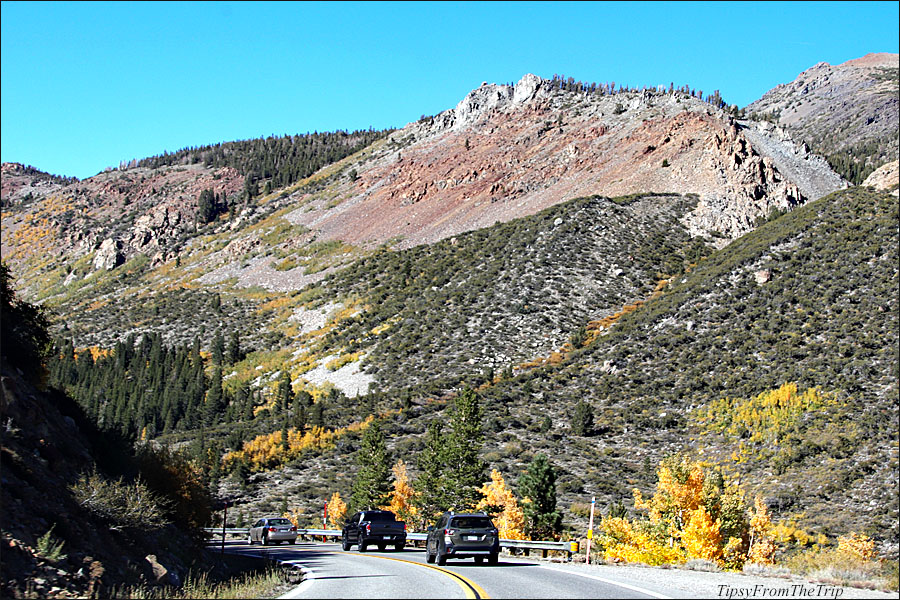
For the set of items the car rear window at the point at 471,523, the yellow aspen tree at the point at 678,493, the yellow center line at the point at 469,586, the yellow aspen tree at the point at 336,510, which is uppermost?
the yellow aspen tree at the point at 678,493

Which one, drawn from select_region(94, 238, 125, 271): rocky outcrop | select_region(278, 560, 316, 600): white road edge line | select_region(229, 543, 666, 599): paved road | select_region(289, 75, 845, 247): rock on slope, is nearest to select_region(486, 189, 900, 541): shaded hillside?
select_region(289, 75, 845, 247): rock on slope

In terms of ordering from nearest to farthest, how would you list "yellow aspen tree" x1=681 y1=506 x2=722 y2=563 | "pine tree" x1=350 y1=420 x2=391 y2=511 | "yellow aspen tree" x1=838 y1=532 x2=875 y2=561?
"yellow aspen tree" x1=681 y1=506 x2=722 y2=563 < "yellow aspen tree" x1=838 y1=532 x2=875 y2=561 < "pine tree" x1=350 y1=420 x2=391 y2=511

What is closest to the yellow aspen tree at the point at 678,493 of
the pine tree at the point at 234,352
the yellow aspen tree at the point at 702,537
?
the yellow aspen tree at the point at 702,537

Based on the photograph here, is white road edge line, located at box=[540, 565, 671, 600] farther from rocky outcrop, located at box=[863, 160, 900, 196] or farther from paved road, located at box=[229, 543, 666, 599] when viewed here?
rocky outcrop, located at box=[863, 160, 900, 196]

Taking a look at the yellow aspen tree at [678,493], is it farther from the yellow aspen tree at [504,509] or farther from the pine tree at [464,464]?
the pine tree at [464,464]

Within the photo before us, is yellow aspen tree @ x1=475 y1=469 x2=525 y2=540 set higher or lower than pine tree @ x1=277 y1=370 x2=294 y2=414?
lower

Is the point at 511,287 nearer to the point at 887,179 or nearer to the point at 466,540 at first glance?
the point at 887,179

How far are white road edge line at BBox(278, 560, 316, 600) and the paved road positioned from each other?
2cm

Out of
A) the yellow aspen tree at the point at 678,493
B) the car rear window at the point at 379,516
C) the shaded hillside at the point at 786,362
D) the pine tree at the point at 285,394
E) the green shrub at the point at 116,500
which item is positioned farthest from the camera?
the pine tree at the point at 285,394

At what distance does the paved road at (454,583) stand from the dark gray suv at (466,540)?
41 cm

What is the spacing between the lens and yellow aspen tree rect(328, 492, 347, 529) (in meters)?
51.8

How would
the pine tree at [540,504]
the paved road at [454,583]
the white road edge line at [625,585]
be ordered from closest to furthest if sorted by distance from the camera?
the white road edge line at [625,585], the paved road at [454,583], the pine tree at [540,504]

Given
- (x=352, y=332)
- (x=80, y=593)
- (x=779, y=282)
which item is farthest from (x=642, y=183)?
(x=80, y=593)

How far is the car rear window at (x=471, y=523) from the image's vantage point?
21.5 m
